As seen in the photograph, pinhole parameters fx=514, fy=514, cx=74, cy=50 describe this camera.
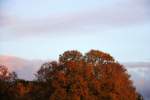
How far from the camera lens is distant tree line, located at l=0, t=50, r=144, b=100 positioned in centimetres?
7106

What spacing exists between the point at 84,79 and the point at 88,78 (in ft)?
1.91

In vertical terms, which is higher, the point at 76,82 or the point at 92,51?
the point at 92,51

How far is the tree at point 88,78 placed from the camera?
7094 cm

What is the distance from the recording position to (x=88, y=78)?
7250 cm

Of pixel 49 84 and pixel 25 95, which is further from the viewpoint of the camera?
pixel 25 95

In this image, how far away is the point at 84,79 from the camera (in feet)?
238

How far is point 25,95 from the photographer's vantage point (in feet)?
268

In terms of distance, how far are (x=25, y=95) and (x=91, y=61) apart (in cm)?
1314

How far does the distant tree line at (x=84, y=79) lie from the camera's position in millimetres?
71062

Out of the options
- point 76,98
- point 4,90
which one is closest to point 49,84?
point 76,98

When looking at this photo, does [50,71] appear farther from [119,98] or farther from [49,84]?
[119,98]

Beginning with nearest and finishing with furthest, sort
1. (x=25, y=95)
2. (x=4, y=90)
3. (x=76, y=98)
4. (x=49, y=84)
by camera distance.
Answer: (x=76, y=98), (x=49, y=84), (x=25, y=95), (x=4, y=90)

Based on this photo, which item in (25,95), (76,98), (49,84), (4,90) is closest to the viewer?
(76,98)

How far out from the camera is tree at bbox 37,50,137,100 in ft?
233
